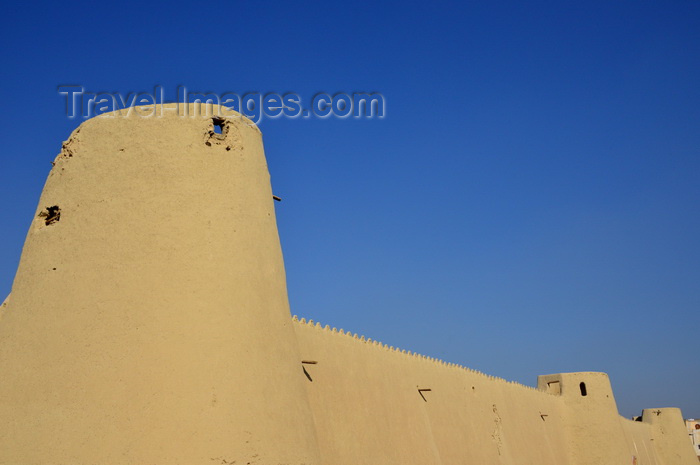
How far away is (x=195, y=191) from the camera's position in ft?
20.8

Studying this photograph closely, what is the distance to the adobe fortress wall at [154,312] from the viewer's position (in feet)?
17.6

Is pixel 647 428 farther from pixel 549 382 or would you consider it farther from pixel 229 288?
pixel 229 288

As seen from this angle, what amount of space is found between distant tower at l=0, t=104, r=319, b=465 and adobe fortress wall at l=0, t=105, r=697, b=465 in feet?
0.04

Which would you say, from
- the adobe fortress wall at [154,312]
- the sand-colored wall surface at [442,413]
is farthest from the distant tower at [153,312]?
the sand-colored wall surface at [442,413]

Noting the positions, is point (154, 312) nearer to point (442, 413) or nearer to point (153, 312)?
point (153, 312)

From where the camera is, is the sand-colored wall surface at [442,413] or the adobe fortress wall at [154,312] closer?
the adobe fortress wall at [154,312]

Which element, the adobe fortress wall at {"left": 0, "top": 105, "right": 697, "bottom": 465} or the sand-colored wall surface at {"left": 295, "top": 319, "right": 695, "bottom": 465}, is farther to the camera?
the sand-colored wall surface at {"left": 295, "top": 319, "right": 695, "bottom": 465}

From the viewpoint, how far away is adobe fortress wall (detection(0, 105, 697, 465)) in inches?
212

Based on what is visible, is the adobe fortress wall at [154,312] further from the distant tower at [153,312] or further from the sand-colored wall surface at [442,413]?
the sand-colored wall surface at [442,413]

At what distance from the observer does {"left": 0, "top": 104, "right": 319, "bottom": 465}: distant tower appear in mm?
5371

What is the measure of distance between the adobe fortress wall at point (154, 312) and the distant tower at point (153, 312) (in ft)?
0.04

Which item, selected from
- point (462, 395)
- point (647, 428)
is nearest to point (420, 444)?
point (462, 395)

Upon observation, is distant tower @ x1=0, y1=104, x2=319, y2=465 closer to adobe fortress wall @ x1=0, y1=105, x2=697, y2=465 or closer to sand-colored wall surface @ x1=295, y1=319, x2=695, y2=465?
adobe fortress wall @ x1=0, y1=105, x2=697, y2=465

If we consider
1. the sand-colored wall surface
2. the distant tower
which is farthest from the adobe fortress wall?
the sand-colored wall surface
